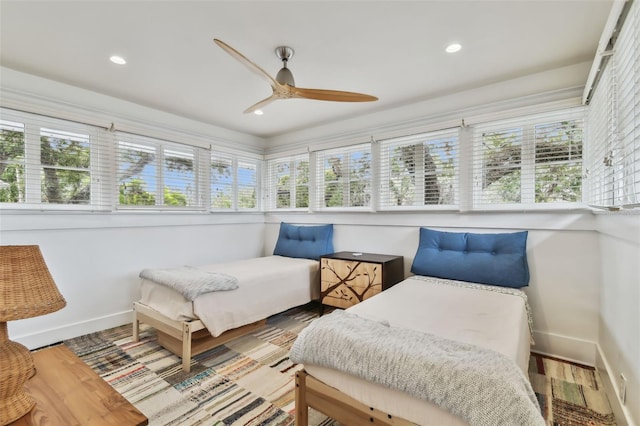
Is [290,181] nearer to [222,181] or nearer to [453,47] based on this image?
[222,181]

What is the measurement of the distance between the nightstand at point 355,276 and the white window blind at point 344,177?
→ 855 millimetres

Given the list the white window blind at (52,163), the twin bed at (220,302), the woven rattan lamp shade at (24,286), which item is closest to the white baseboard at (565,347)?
the twin bed at (220,302)

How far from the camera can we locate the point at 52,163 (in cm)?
283

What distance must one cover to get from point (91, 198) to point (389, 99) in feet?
10.7

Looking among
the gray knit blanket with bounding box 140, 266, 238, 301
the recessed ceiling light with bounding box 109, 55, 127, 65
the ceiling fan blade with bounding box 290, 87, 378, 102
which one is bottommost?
the gray knit blanket with bounding box 140, 266, 238, 301

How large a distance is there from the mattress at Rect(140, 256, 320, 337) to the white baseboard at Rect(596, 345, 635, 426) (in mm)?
2518

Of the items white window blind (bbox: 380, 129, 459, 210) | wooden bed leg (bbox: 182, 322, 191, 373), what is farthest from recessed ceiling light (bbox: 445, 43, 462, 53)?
wooden bed leg (bbox: 182, 322, 191, 373)

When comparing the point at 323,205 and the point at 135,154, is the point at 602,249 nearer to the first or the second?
the point at 323,205

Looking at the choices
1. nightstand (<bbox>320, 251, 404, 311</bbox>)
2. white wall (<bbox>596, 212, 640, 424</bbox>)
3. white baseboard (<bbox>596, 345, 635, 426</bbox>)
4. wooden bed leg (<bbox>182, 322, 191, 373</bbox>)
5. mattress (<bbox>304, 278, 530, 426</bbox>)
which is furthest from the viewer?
nightstand (<bbox>320, 251, 404, 311</bbox>)

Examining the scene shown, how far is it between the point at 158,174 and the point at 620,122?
4066 mm

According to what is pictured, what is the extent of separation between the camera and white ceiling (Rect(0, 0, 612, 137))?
1820 millimetres

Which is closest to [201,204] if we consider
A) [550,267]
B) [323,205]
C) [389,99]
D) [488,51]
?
[323,205]

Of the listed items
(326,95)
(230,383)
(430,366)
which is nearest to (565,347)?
(430,366)

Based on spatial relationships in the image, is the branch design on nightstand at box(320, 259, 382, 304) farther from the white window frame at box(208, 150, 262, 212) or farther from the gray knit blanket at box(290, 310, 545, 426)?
the white window frame at box(208, 150, 262, 212)
